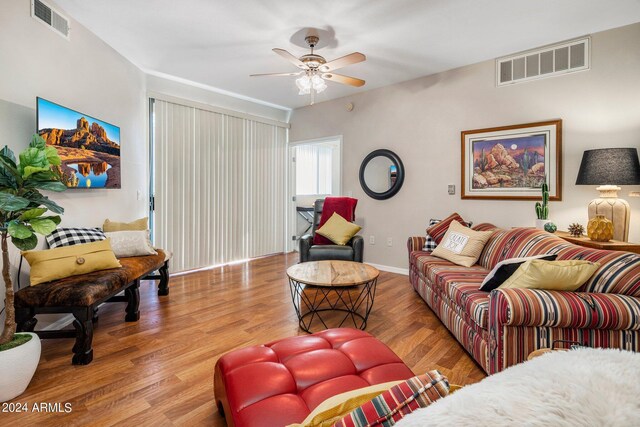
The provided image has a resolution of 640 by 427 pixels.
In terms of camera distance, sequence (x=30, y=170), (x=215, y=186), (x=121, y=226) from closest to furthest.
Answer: (x=30, y=170) → (x=121, y=226) → (x=215, y=186)

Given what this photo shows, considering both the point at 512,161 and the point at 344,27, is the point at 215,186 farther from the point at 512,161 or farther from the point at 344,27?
the point at 512,161

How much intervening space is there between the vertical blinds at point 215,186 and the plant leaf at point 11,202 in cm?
245

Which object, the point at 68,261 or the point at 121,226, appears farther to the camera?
the point at 121,226

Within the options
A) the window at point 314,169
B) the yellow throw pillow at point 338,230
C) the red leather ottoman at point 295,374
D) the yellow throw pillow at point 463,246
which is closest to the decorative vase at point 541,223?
the yellow throw pillow at point 463,246

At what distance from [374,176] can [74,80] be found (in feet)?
12.0

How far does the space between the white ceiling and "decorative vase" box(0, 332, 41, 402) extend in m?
2.59

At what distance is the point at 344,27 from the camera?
285 cm

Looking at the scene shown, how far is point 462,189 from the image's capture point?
3.85 meters

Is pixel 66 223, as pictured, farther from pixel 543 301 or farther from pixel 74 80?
pixel 543 301

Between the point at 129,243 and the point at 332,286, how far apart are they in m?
2.04

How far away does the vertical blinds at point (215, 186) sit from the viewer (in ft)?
13.7

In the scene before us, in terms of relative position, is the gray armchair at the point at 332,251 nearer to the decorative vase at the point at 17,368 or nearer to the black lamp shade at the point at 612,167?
the black lamp shade at the point at 612,167

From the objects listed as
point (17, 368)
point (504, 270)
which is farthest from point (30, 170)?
point (504, 270)

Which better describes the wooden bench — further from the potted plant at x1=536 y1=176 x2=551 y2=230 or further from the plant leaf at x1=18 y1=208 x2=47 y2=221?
the potted plant at x1=536 y1=176 x2=551 y2=230
